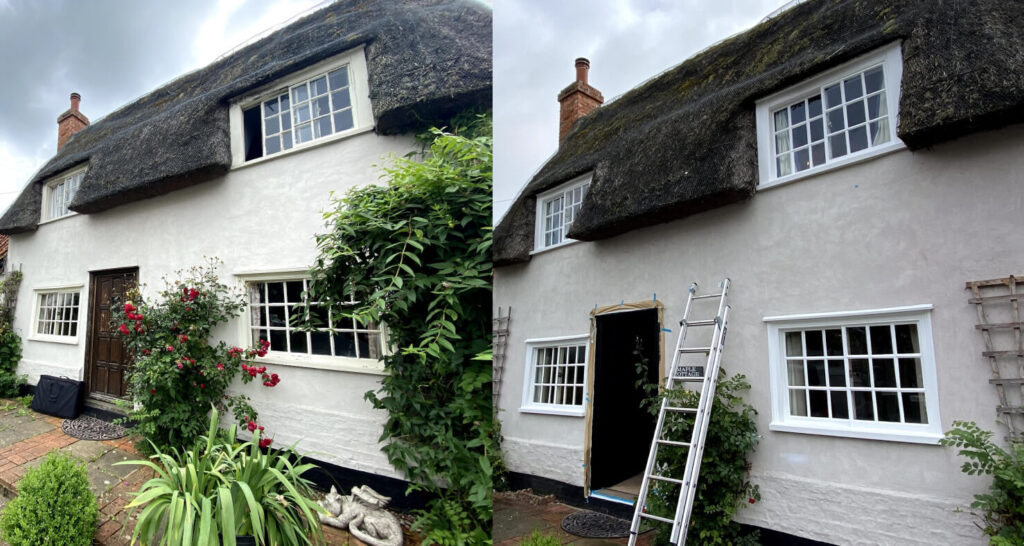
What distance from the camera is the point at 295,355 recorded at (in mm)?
1991

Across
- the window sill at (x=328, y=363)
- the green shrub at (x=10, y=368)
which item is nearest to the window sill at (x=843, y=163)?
the window sill at (x=328, y=363)

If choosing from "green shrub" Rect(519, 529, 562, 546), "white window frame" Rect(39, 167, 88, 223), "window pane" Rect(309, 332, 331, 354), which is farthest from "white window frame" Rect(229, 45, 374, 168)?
"green shrub" Rect(519, 529, 562, 546)

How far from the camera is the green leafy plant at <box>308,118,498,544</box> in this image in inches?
66.1

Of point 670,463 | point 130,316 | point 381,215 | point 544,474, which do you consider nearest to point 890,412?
point 670,463

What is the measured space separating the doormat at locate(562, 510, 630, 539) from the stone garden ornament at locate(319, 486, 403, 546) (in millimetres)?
860

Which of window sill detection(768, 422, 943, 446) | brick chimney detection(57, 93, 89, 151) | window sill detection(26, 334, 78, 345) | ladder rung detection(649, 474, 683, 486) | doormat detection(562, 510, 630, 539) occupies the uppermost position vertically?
brick chimney detection(57, 93, 89, 151)

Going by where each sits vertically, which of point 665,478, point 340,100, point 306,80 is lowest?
point 665,478

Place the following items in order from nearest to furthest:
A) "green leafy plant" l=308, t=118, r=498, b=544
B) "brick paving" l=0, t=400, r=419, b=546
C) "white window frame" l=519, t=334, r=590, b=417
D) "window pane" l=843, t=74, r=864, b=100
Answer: "window pane" l=843, t=74, r=864, b=100, "white window frame" l=519, t=334, r=590, b=417, "green leafy plant" l=308, t=118, r=498, b=544, "brick paving" l=0, t=400, r=419, b=546

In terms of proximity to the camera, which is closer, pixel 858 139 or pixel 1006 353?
pixel 1006 353

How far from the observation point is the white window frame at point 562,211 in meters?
1.15

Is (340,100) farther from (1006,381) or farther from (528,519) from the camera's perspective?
(1006,381)

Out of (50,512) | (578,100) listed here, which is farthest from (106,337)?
(578,100)

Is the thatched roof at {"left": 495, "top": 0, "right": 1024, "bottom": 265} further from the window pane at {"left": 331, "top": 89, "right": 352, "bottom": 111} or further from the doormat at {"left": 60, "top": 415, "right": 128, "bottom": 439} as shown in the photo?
the doormat at {"left": 60, "top": 415, "right": 128, "bottom": 439}

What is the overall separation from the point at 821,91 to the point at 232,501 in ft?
7.10
